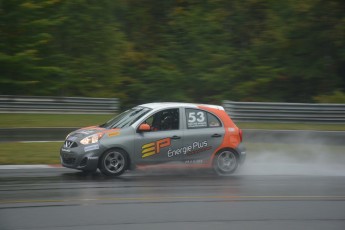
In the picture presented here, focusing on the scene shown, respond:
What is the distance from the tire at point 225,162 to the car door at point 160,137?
98 cm

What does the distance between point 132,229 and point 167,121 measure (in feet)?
17.6

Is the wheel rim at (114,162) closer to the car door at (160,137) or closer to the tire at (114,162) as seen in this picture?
the tire at (114,162)

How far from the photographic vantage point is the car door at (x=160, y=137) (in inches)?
491

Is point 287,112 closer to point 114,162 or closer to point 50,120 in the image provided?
point 50,120

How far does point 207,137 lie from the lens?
13008 mm

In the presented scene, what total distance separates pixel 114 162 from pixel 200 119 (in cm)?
219

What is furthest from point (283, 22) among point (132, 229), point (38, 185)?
point (132, 229)

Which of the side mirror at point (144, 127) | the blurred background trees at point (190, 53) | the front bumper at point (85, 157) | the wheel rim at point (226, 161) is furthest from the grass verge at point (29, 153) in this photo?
the blurred background trees at point (190, 53)

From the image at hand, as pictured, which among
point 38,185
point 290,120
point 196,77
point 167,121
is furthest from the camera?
point 196,77

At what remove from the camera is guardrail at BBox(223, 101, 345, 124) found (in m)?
22.3

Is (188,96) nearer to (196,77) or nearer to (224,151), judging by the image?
(196,77)

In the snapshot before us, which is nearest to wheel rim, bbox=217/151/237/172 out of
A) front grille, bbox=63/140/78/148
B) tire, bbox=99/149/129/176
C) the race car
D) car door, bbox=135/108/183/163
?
the race car

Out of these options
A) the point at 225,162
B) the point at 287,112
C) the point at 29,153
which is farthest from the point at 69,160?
the point at 287,112

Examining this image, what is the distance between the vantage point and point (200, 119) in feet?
43.1
